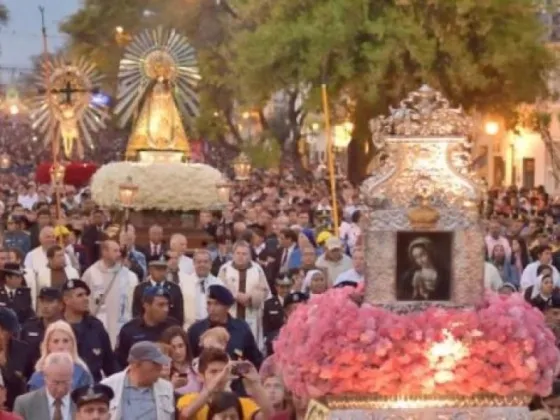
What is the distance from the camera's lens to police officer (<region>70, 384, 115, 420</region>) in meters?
10.9

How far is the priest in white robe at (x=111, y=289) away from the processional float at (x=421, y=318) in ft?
27.2

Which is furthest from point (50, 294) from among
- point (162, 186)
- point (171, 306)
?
point (162, 186)

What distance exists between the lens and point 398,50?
44469mm

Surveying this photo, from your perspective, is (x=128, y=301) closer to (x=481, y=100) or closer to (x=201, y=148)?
(x=481, y=100)

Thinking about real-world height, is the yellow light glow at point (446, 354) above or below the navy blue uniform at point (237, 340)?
above

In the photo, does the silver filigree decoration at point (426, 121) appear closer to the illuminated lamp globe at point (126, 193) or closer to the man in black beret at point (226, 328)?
the man in black beret at point (226, 328)

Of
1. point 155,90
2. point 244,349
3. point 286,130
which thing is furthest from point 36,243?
point 286,130

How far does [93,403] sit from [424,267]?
2.06m

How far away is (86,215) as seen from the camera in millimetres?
29578

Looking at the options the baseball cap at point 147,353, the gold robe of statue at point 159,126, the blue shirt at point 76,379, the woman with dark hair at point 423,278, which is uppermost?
the gold robe of statue at point 159,126

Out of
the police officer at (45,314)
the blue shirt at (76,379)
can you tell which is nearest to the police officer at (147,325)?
the police officer at (45,314)

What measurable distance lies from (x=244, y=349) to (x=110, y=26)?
62.8 meters

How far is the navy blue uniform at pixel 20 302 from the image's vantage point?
17.4 meters

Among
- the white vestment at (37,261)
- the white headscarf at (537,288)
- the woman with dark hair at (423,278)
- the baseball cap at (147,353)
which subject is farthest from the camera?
the white vestment at (37,261)
